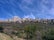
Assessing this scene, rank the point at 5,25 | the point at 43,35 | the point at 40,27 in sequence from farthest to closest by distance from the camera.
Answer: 1. the point at 5,25
2. the point at 40,27
3. the point at 43,35

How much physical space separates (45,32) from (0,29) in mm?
11108

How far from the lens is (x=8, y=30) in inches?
1666

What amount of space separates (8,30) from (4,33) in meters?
1.87

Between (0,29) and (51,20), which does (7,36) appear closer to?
(0,29)

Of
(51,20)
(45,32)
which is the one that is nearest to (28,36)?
(45,32)

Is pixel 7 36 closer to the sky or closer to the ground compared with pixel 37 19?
closer to the ground

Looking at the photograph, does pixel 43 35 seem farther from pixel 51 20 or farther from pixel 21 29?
pixel 51 20

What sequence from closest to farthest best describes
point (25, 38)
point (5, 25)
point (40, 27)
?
point (25, 38) → point (40, 27) → point (5, 25)

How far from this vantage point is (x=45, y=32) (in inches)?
1486

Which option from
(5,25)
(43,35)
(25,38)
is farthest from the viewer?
(5,25)

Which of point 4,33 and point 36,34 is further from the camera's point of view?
point 4,33

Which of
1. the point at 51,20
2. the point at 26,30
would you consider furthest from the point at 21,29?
the point at 51,20

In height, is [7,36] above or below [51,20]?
below

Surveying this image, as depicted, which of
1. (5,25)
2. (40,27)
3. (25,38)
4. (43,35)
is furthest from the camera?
(5,25)
